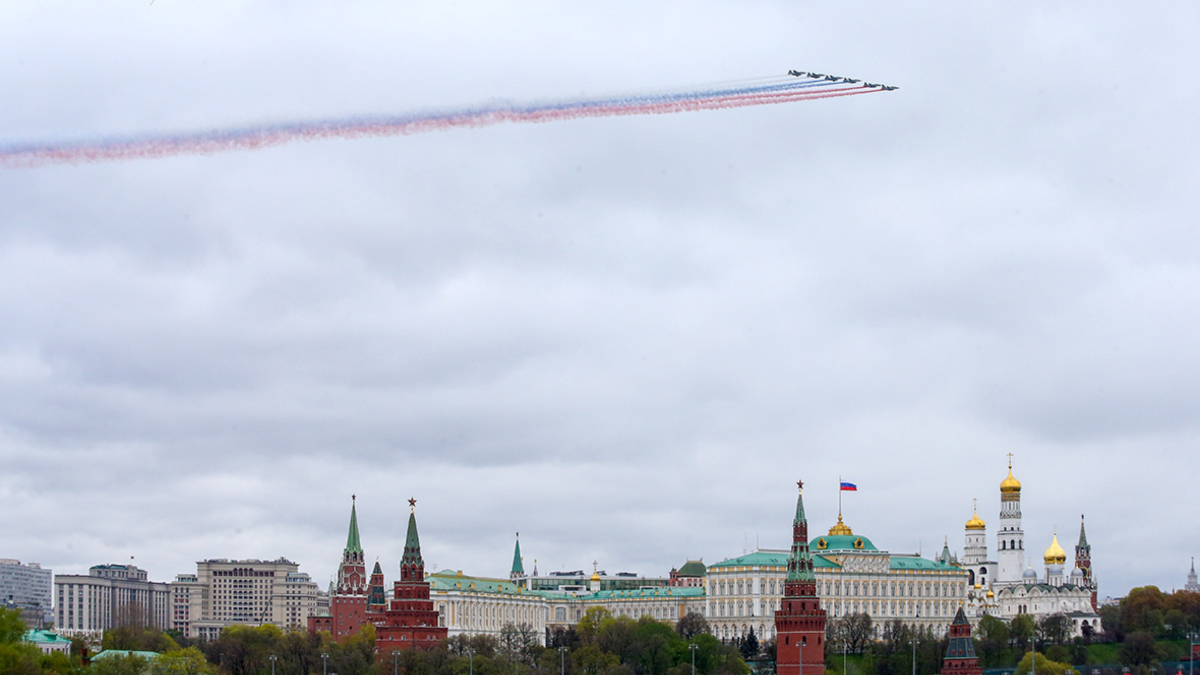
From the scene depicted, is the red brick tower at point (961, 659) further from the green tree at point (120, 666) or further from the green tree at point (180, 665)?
the green tree at point (120, 666)

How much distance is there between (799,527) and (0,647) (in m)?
92.6

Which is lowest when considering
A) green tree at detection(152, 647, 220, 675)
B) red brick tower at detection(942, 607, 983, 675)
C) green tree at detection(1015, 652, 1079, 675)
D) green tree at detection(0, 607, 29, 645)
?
green tree at detection(1015, 652, 1079, 675)

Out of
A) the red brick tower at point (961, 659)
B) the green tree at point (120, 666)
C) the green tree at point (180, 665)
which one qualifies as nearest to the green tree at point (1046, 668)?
the red brick tower at point (961, 659)

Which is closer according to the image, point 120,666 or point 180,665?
point 120,666

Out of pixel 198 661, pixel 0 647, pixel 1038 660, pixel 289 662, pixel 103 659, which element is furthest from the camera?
pixel 1038 660

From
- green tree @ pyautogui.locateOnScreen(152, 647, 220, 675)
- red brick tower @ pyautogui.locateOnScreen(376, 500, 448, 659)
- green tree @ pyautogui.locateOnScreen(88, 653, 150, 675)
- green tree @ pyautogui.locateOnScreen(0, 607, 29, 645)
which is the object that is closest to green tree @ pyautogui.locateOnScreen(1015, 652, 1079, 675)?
red brick tower @ pyautogui.locateOnScreen(376, 500, 448, 659)

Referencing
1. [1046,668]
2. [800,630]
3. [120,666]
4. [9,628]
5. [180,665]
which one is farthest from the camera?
[1046,668]

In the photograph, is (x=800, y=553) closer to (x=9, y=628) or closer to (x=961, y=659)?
(x=961, y=659)

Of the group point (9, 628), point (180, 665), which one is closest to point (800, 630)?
point (180, 665)

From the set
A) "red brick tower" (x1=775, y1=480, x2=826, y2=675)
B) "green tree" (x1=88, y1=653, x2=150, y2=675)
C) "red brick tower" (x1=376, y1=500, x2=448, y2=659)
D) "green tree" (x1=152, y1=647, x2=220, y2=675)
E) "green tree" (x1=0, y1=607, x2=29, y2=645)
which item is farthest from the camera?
"red brick tower" (x1=376, y1=500, x2=448, y2=659)

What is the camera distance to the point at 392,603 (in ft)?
647

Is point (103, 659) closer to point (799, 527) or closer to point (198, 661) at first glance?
point (198, 661)

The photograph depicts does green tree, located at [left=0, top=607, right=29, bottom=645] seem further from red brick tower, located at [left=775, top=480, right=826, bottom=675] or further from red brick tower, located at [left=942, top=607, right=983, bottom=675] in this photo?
red brick tower, located at [left=942, top=607, right=983, bottom=675]

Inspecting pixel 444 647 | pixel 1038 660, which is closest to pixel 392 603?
pixel 444 647
